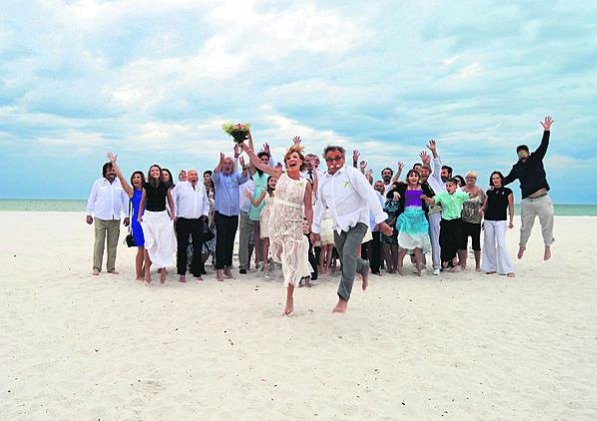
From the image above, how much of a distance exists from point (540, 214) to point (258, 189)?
6034 millimetres

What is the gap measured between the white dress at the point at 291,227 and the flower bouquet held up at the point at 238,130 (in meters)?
1.46

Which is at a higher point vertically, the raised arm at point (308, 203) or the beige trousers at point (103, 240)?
the raised arm at point (308, 203)

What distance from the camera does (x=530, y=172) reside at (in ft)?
31.8

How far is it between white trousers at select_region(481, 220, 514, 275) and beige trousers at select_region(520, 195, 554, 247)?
50cm

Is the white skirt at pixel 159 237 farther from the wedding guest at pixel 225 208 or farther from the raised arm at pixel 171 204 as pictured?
the wedding guest at pixel 225 208

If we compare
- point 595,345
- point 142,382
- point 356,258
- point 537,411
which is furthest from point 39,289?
point 595,345

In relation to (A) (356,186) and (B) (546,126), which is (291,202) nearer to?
(A) (356,186)

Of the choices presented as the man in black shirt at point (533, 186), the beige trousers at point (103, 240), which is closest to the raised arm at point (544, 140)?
the man in black shirt at point (533, 186)

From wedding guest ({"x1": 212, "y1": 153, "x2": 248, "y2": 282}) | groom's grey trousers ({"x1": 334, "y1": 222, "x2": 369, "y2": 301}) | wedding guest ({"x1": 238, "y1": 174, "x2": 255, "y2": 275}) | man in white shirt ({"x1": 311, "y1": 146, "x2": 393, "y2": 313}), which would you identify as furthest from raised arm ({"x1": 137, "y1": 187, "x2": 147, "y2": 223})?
groom's grey trousers ({"x1": 334, "y1": 222, "x2": 369, "y2": 301})

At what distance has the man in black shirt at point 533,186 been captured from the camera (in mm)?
9586

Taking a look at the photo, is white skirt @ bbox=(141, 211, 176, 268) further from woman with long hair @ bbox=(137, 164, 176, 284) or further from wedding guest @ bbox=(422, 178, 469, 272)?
wedding guest @ bbox=(422, 178, 469, 272)

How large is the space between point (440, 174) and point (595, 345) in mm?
5107

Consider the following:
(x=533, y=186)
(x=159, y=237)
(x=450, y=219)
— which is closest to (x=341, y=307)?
(x=159, y=237)

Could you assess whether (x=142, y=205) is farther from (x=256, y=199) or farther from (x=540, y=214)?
(x=540, y=214)
